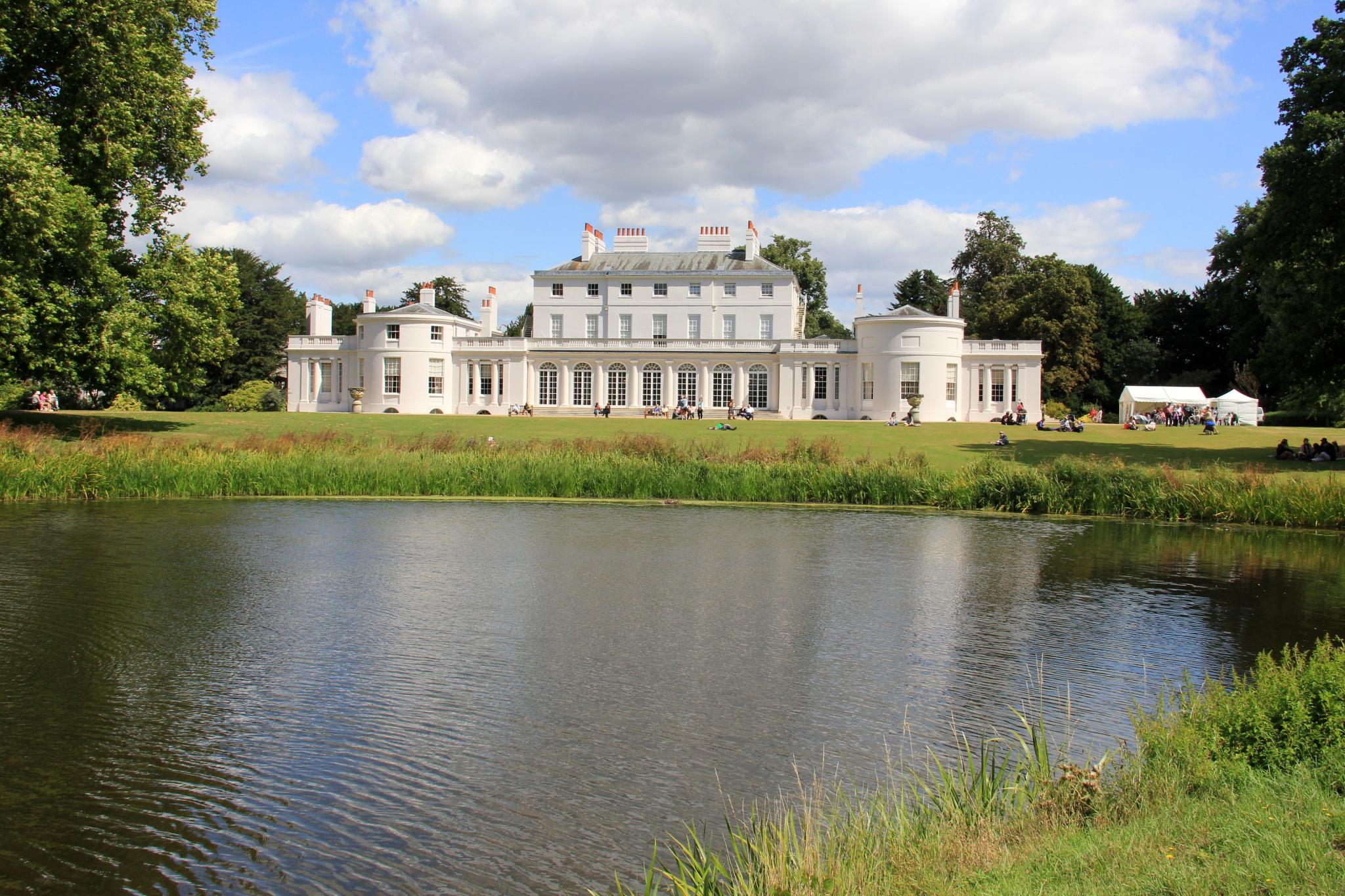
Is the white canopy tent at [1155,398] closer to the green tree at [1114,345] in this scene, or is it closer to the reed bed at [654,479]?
the green tree at [1114,345]

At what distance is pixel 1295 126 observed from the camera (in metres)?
29.8

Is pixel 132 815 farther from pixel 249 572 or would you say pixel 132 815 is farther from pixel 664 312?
pixel 664 312

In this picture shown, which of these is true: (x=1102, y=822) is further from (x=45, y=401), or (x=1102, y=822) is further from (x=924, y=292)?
(x=924, y=292)

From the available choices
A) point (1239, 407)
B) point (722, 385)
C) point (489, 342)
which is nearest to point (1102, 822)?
point (722, 385)

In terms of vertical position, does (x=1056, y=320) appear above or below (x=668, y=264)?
below

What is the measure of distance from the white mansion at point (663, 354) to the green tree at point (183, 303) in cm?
2404

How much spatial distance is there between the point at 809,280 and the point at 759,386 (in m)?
23.9

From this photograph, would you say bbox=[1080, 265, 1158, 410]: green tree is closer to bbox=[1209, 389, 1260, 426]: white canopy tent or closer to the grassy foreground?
bbox=[1209, 389, 1260, 426]: white canopy tent

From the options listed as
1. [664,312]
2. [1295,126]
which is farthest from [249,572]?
[664,312]

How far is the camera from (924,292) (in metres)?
82.9

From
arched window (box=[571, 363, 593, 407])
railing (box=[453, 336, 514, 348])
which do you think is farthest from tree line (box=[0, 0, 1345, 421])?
arched window (box=[571, 363, 593, 407])

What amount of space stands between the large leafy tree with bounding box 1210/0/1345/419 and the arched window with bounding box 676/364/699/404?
3015cm

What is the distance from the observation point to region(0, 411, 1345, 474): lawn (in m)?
32.3

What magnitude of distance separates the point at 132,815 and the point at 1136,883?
587cm
